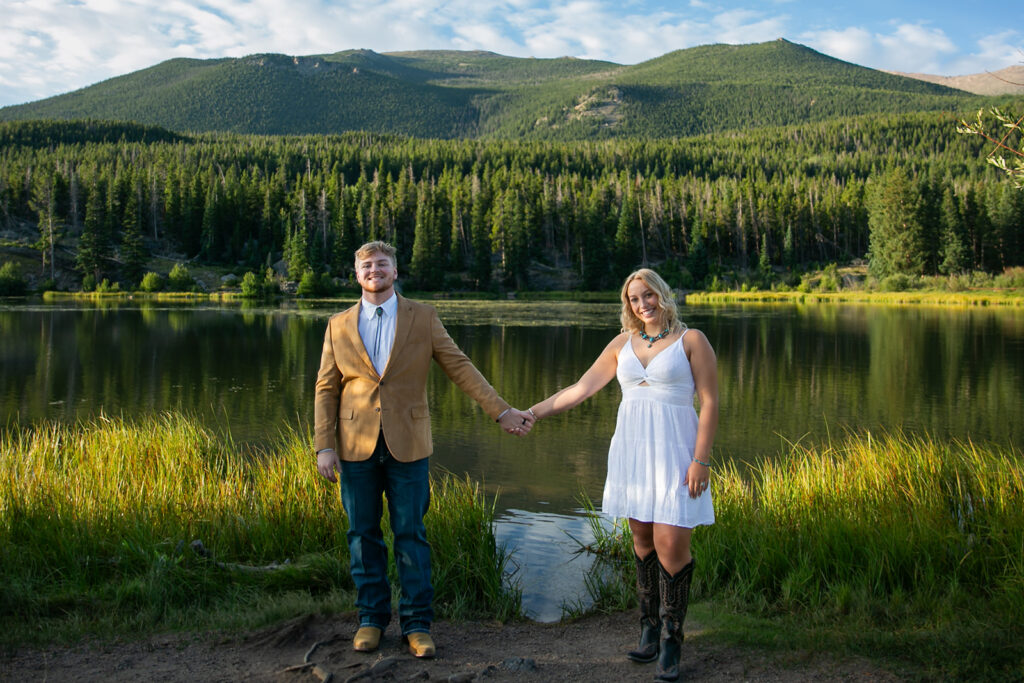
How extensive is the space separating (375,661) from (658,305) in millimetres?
2661

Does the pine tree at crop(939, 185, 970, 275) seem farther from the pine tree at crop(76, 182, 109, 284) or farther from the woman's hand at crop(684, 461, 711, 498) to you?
the pine tree at crop(76, 182, 109, 284)

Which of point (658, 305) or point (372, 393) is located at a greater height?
point (658, 305)

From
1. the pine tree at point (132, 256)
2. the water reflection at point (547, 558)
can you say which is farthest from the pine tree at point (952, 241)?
the pine tree at point (132, 256)

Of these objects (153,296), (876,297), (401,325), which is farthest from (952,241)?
(401,325)

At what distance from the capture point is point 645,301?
191 inches

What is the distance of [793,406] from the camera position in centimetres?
1892

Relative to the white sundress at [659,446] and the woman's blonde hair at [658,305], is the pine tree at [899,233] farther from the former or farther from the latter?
the white sundress at [659,446]

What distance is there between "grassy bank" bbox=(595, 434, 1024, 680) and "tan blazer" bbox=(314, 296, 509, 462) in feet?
7.79

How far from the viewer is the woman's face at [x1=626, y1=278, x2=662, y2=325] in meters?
4.83

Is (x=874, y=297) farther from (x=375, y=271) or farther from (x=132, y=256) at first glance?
(x=375, y=271)

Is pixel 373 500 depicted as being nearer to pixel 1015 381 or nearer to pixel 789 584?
pixel 789 584

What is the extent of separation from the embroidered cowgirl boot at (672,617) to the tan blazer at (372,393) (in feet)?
5.44

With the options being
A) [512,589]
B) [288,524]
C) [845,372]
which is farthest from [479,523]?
[845,372]

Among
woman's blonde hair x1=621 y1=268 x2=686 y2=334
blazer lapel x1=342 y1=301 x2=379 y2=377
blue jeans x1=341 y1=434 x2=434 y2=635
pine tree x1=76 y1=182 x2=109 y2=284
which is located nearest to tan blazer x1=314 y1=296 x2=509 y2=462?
blazer lapel x1=342 y1=301 x2=379 y2=377
